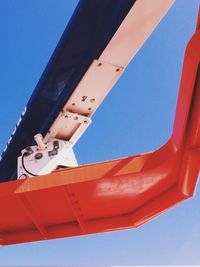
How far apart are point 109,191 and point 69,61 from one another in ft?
4.67

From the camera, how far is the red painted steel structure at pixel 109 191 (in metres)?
2.42

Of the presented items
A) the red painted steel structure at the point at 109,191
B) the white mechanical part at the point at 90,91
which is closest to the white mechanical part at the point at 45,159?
the white mechanical part at the point at 90,91

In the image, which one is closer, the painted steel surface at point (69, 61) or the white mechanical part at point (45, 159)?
the painted steel surface at point (69, 61)

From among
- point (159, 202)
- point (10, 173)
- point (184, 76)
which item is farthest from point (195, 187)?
point (10, 173)

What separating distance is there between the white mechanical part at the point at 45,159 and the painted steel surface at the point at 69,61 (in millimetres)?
265

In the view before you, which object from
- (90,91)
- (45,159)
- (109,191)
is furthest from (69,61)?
(109,191)

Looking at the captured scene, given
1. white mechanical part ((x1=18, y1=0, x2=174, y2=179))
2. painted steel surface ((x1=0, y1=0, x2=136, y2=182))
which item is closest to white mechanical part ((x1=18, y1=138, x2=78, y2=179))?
white mechanical part ((x1=18, y1=0, x2=174, y2=179))

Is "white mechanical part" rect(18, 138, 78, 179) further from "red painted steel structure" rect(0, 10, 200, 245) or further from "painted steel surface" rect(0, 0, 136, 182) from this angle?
"red painted steel structure" rect(0, 10, 200, 245)

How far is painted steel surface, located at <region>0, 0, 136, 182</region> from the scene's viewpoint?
3172 millimetres

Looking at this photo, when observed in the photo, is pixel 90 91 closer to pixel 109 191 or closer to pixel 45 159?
pixel 45 159

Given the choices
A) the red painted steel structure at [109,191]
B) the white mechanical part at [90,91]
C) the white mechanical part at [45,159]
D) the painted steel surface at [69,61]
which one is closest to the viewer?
the red painted steel structure at [109,191]

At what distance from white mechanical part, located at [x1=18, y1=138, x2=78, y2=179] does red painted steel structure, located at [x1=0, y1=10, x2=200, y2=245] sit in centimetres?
70

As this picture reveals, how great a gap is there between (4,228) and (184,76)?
207 centimetres

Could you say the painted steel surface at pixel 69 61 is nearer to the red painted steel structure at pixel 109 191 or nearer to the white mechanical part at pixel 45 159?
the white mechanical part at pixel 45 159
